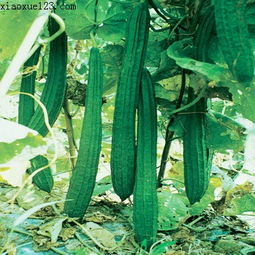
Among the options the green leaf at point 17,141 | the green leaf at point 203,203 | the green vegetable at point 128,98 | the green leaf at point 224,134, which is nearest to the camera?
the green leaf at point 17,141

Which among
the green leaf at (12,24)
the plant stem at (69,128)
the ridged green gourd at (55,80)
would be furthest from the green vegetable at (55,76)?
the plant stem at (69,128)

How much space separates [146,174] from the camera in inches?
89.2

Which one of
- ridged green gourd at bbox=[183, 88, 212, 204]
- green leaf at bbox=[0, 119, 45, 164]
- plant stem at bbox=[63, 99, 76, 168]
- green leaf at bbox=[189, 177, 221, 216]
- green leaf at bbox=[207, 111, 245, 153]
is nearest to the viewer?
green leaf at bbox=[0, 119, 45, 164]

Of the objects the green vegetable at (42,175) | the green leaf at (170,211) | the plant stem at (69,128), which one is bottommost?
the green leaf at (170,211)

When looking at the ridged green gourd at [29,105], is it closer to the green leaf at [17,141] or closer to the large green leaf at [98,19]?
the large green leaf at [98,19]

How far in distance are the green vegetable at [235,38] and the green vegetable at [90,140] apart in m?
0.74

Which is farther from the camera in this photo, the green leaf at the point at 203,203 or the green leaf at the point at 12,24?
the green leaf at the point at 203,203

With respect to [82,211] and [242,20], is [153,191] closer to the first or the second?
[82,211]

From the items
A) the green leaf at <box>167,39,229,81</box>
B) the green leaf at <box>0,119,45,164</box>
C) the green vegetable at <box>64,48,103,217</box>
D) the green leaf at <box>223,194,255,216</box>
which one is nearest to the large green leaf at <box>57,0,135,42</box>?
the green vegetable at <box>64,48,103,217</box>

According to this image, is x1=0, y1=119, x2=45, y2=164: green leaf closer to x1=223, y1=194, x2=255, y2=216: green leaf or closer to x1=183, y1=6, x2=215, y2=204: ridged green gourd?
x1=183, y1=6, x2=215, y2=204: ridged green gourd

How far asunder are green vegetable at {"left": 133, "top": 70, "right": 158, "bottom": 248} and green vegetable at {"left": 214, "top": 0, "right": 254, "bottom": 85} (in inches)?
25.5

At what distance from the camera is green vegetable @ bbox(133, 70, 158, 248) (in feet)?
7.44

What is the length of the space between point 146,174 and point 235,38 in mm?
812

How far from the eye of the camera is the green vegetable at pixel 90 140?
2301mm
